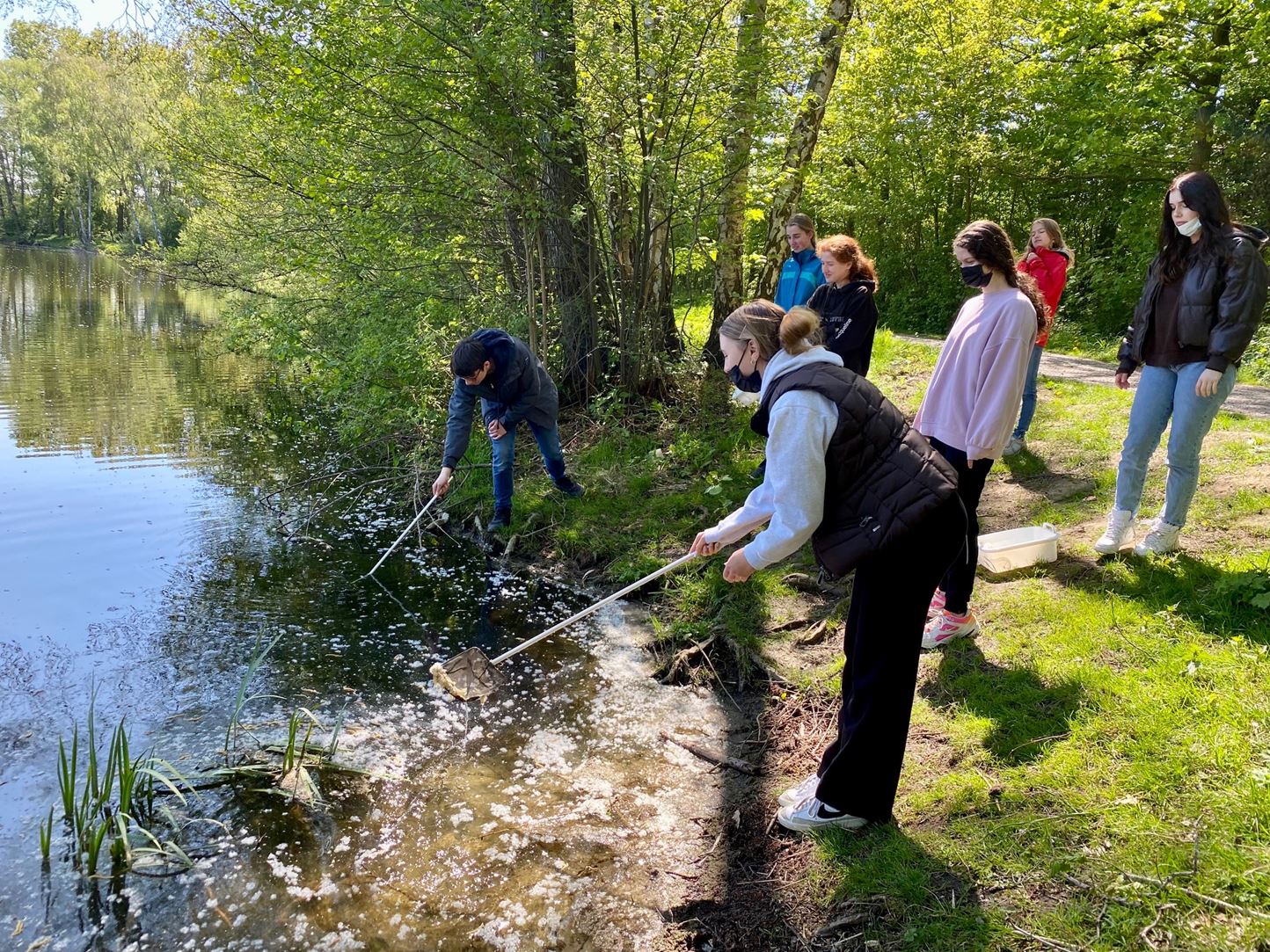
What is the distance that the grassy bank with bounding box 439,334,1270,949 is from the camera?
243 cm

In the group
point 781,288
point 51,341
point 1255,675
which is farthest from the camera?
point 51,341

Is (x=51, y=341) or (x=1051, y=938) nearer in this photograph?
(x=1051, y=938)

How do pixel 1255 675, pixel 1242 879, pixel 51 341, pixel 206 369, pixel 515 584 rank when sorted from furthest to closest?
pixel 51 341 < pixel 206 369 < pixel 515 584 < pixel 1255 675 < pixel 1242 879

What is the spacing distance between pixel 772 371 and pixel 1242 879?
194 cm

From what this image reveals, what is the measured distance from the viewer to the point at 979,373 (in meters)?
3.69

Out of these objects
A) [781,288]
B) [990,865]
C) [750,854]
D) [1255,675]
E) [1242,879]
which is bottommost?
[750,854]

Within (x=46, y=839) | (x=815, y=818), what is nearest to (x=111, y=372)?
(x=46, y=839)

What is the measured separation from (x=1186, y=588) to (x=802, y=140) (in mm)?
6171

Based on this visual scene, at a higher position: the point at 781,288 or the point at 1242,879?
the point at 781,288

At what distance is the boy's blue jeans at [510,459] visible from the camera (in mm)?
6668

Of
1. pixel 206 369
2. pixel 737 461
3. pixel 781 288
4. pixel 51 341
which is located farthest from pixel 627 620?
pixel 51 341

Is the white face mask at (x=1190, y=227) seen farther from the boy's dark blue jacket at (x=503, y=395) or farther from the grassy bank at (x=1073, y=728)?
the boy's dark blue jacket at (x=503, y=395)

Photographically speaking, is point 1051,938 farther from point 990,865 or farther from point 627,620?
point 627,620

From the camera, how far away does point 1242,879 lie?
228cm
